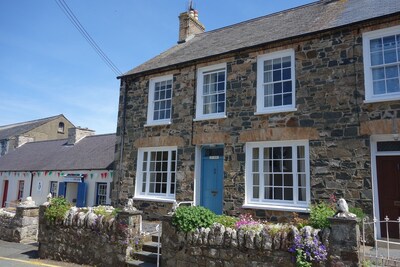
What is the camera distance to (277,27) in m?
11.9

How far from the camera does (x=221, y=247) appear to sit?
20.7 feet

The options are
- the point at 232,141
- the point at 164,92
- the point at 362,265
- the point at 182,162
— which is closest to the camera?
the point at 362,265

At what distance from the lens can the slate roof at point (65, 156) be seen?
62.5 feet

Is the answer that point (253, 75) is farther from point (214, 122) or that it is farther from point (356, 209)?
point (356, 209)

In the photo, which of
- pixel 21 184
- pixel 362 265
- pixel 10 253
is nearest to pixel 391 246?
pixel 362 265

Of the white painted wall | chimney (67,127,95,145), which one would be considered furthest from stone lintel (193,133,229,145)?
the white painted wall

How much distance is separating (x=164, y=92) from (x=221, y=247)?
25.5 feet

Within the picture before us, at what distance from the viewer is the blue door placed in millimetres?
10727

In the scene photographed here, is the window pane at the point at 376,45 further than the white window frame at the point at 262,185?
No

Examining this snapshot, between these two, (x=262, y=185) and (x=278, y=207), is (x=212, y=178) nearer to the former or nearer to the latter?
(x=262, y=185)

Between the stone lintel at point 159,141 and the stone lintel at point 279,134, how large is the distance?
2.51 metres

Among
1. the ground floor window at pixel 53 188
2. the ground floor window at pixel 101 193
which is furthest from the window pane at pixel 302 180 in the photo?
the ground floor window at pixel 53 188

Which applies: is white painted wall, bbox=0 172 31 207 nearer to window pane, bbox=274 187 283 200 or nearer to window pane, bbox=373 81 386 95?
window pane, bbox=274 187 283 200

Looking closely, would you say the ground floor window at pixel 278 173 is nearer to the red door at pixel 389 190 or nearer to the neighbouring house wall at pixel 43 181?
the red door at pixel 389 190
